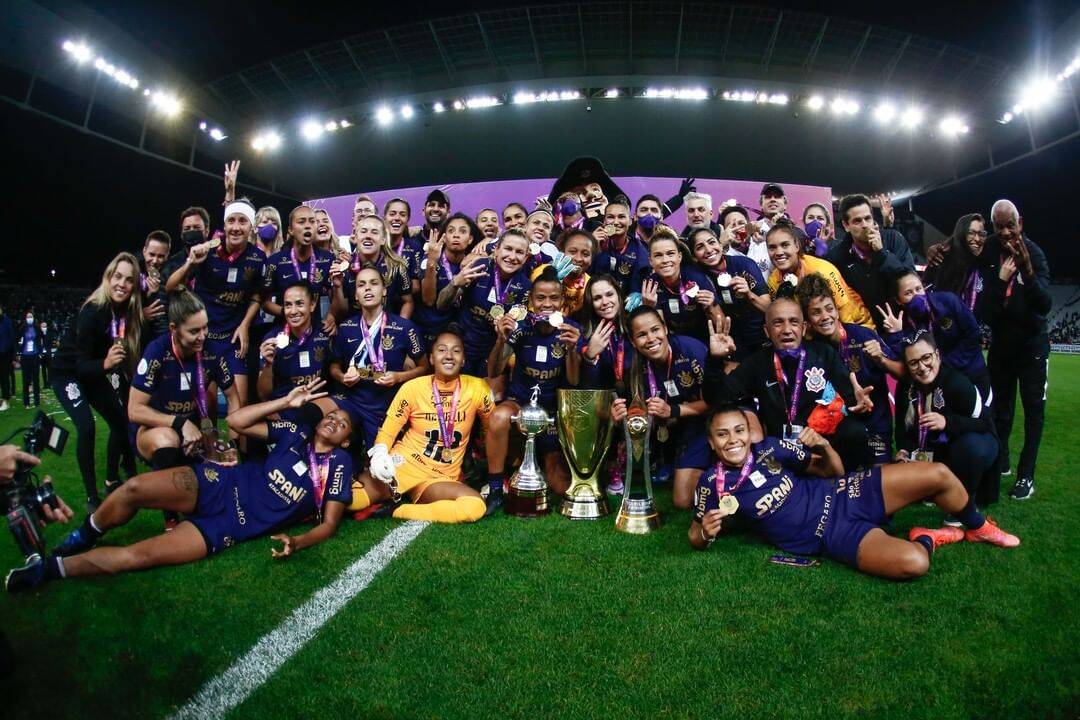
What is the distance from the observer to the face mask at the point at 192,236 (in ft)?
17.8

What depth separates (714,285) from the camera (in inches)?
200

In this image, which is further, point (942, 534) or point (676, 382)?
point (676, 382)

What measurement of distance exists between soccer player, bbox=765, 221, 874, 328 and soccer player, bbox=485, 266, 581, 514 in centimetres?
176

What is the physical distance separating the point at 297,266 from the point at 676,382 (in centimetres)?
368

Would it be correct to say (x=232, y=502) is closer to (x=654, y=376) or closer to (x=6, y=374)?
(x=654, y=376)

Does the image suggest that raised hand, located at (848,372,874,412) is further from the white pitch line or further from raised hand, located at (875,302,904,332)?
the white pitch line

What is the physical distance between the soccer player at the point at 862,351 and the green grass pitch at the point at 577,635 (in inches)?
39.0

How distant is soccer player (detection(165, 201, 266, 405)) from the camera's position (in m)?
5.47

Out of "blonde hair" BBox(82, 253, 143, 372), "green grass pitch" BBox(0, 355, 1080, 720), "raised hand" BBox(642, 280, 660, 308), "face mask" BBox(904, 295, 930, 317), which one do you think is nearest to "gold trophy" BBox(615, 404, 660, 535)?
"green grass pitch" BBox(0, 355, 1080, 720)

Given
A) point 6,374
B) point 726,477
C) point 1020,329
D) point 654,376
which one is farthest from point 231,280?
point 6,374

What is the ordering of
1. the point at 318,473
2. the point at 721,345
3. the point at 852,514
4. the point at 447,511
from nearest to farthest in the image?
the point at 852,514, the point at 318,473, the point at 447,511, the point at 721,345

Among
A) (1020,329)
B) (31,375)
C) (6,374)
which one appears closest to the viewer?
(1020,329)

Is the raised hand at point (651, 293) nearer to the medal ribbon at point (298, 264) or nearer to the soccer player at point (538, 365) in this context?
the soccer player at point (538, 365)

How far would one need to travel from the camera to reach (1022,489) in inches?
172
